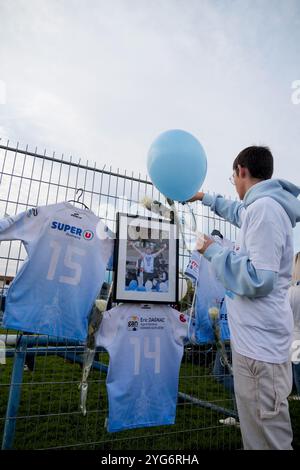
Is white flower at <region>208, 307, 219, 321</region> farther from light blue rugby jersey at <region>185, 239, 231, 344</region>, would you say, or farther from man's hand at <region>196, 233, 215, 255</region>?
man's hand at <region>196, 233, 215, 255</region>

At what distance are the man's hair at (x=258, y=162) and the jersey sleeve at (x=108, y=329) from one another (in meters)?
1.36

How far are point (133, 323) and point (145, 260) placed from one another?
487mm

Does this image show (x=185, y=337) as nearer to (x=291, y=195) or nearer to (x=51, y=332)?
(x=51, y=332)

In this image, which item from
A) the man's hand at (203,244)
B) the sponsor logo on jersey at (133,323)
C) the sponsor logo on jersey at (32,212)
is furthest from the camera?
the sponsor logo on jersey at (133,323)

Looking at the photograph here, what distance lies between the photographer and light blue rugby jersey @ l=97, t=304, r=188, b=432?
228 cm

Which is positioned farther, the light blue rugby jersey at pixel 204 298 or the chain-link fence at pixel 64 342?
the light blue rugby jersey at pixel 204 298

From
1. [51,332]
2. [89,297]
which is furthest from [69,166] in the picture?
[51,332]

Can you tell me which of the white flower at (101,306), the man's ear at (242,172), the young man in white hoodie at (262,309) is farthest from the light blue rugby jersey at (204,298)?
the man's ear at (242,172)

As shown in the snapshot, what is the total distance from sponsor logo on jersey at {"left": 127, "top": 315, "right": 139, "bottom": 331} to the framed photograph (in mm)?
134

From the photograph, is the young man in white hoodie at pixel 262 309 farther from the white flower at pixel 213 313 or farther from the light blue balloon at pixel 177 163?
the white flower at pixel 213 313

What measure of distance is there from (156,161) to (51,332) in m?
1.37

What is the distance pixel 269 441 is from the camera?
143cm

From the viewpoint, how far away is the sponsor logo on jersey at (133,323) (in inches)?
94.3

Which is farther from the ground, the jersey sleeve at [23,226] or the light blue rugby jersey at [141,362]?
the jersey sleeve at [23,226]
